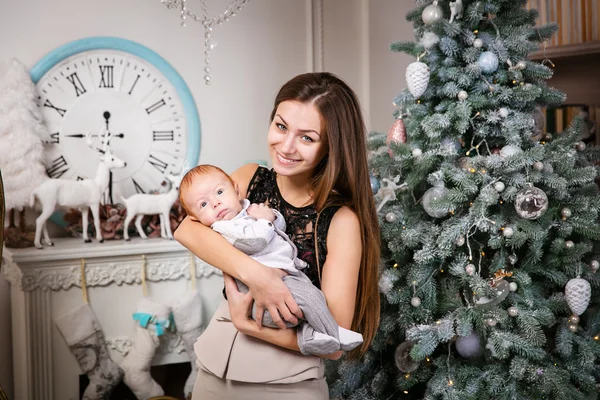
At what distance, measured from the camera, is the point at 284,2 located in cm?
340

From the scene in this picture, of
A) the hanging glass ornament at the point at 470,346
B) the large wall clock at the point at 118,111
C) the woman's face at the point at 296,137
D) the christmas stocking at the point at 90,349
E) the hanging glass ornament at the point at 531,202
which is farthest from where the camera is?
the large wall clock at the point at 118,111

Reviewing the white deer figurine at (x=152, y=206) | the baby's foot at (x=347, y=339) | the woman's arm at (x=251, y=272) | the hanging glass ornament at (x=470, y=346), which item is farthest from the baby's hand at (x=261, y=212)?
the white deer figurine at (x=152, y=206)

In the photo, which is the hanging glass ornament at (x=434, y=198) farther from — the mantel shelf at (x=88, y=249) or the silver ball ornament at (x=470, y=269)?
the mantel shelf at (x=88, y=249)

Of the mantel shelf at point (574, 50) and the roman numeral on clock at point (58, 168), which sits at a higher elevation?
the mantel shelf at point (574, 50)

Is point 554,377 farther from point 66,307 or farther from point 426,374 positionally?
point 66,307

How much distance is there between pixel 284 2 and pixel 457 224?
71.1 inches

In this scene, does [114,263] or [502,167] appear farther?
[114,263]

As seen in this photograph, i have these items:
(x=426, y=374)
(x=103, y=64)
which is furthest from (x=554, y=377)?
(x=103, y=64)

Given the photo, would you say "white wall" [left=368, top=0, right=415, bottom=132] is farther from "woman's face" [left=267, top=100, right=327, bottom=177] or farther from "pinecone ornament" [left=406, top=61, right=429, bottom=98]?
"woman's face" [left=267, top=100, right=327, bottom=177]

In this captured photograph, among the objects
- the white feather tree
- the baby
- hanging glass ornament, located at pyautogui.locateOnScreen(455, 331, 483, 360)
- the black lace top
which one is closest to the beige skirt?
the baby

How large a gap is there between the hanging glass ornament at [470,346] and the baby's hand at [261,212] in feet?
3.17

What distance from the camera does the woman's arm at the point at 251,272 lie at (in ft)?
4.90

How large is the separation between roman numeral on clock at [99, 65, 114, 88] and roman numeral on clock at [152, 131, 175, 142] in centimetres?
31

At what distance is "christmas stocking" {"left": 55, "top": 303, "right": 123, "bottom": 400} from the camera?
287cm
